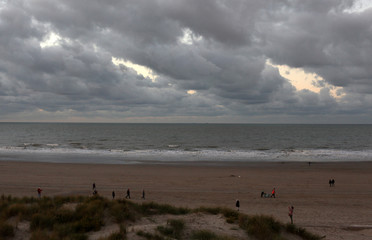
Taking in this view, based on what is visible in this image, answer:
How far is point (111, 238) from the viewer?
24.7 feet

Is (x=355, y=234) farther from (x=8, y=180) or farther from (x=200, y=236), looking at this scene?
(x=8, y=180)

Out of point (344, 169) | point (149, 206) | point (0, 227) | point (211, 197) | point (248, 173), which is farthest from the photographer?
point (344, 169)

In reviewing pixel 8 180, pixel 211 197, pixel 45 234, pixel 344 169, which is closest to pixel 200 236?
pixel 45 234

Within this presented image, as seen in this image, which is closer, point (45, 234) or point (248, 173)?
point (45, 234)

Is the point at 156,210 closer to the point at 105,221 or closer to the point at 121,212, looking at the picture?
the point at 121,212

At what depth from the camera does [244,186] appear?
22.9m

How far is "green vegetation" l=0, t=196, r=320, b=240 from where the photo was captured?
8344 millimetres

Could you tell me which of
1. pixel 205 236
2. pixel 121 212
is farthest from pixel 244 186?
pixel 205 236

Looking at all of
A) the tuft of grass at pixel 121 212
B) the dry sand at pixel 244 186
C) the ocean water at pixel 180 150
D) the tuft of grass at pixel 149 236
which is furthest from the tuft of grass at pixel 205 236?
the ocean water at pixel 180 150

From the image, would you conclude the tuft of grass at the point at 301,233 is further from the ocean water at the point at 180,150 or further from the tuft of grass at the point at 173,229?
the ocean water at the point at 180,150

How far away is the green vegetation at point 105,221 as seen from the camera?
27.4ft

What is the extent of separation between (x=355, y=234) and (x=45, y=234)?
13.8m

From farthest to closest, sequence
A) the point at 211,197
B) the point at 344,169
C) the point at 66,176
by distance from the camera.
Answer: the point at 344,169 → the point at 66,176 → the point at 211,197

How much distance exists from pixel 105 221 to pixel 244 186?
624 inches
